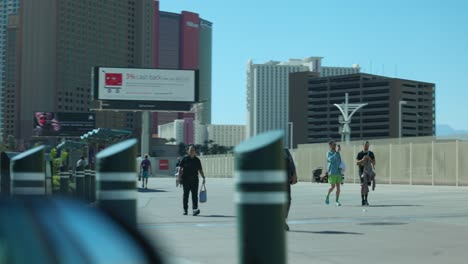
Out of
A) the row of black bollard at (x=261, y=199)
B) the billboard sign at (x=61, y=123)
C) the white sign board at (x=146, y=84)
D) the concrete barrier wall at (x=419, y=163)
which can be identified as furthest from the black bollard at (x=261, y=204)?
the billboard sign at (x=61, y=123)

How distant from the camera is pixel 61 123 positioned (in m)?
102

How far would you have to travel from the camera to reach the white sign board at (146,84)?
70.4 metres

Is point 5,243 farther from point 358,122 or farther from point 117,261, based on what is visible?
point 358,122

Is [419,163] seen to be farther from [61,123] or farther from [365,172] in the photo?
[61,123]

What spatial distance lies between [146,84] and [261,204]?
68653 mm

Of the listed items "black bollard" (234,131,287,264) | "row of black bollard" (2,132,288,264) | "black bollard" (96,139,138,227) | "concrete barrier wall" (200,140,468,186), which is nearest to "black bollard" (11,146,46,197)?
"black bollard" (96,139,138,227)

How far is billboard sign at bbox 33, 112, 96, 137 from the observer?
101 meters

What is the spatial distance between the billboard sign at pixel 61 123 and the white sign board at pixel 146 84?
3257cm

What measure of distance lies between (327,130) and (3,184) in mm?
148387

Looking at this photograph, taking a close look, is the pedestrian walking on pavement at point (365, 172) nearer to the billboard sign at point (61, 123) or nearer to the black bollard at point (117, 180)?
the black bollard at point (117, 180)

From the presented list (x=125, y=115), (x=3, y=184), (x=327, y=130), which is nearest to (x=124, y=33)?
(x=125, y=115)

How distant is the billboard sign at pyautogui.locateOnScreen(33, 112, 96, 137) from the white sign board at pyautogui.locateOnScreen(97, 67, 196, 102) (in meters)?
32.6

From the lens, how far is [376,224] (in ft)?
41.4

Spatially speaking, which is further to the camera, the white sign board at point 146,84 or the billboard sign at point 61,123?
the billboard sign at point 61,123
